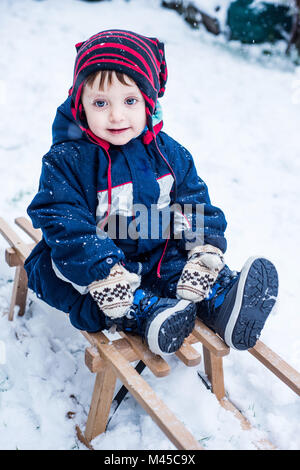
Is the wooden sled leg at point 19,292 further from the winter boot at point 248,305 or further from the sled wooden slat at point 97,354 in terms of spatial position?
the winter boot at point 248,305

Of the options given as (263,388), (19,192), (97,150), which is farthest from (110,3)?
(263,388)

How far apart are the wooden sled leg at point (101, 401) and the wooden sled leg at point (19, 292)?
0.83 m

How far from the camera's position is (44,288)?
5.97 feet

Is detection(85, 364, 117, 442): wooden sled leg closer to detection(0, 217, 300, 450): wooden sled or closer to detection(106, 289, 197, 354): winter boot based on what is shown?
detection(0, 217, 300, 450): wooden sled

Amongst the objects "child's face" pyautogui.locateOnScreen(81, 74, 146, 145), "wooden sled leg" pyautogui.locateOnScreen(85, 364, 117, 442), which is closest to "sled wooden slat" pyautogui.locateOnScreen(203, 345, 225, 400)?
"wooden sled leg" pyautogui.locateOnScreen(85, 364, 117, 442)

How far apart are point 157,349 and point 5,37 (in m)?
4.89

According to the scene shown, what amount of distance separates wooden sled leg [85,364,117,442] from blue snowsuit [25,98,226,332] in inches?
7.3

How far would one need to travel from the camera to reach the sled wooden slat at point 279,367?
166cm

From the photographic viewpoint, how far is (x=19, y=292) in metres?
2.40

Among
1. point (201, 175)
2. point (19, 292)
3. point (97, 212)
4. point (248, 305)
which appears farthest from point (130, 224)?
point (201, 175)

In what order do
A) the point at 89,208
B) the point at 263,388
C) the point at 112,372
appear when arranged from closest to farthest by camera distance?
1. the point at 112,372
2. the point at 89,208
3. the point at 263,388

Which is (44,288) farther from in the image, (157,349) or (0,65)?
(0,65)

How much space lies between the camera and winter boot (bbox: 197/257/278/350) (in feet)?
5.48

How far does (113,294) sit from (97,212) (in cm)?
37
